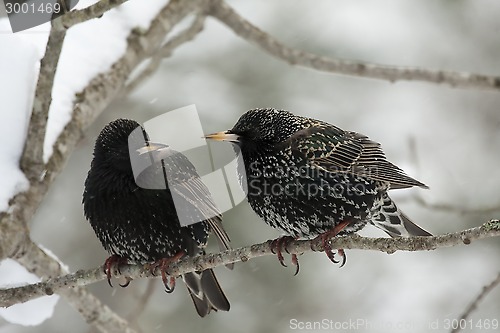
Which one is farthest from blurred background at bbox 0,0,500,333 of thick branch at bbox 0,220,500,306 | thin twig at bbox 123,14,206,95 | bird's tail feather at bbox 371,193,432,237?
thick branch at bbox 0,220,500,306

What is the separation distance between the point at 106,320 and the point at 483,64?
6.58m

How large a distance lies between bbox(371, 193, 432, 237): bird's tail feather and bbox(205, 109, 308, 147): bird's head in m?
0.75

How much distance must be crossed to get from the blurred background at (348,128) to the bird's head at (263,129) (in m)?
3.10

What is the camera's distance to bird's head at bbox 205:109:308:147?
4105 mm

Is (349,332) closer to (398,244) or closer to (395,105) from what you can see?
(395,105)

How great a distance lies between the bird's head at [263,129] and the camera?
411 cm

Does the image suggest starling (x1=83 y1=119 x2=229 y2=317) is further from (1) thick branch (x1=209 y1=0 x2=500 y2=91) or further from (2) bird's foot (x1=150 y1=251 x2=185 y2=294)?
(1) thick branch (x1=209 y1=0 x2=500 y2=91)

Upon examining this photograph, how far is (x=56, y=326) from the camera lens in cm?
830

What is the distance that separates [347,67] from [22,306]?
292 cm

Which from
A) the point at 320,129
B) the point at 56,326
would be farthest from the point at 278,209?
the point at 56,326

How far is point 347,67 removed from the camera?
209 inches

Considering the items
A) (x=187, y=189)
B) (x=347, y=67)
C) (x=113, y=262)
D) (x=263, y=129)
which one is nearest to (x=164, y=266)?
(x=113, y=262)

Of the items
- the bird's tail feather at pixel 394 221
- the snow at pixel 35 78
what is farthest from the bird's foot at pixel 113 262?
the bird's tail feather at pixel 394 221

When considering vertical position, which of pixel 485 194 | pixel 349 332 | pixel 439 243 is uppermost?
pixel 439 243
